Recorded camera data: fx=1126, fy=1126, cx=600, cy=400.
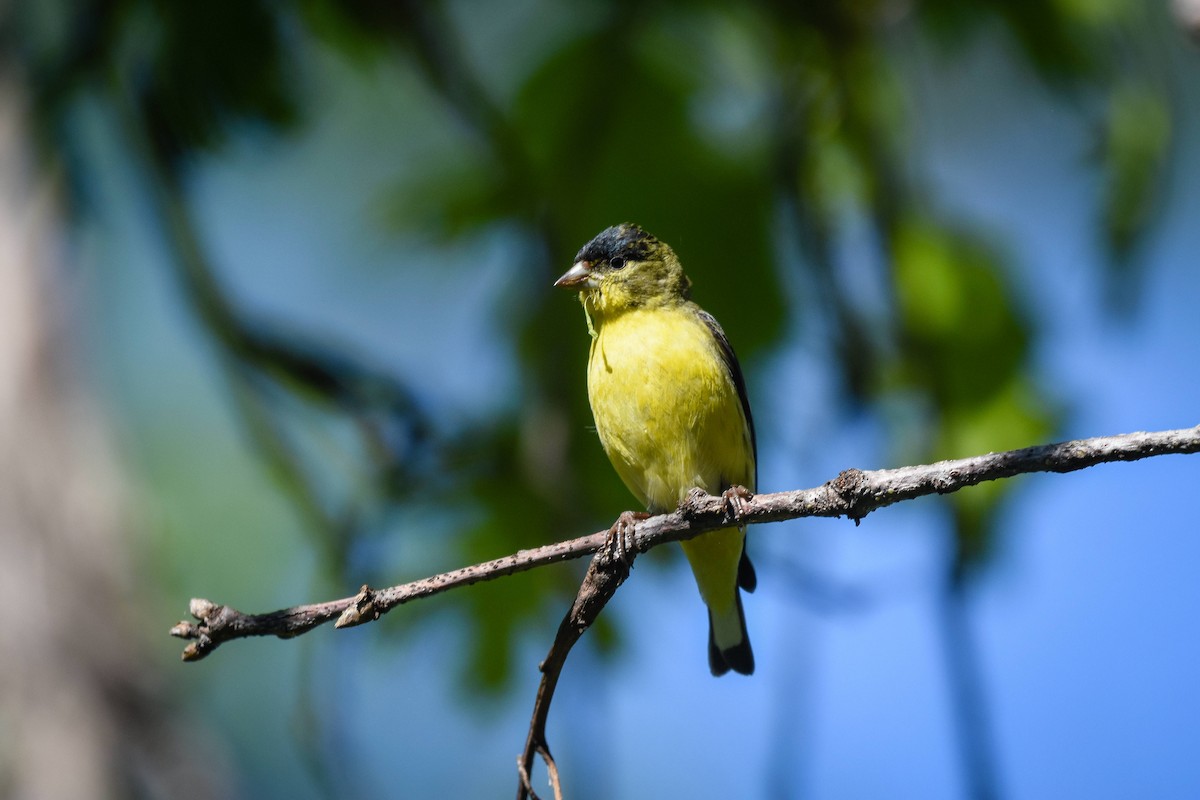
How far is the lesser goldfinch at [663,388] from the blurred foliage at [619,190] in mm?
146

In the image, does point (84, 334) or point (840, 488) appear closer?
point (840, 488)

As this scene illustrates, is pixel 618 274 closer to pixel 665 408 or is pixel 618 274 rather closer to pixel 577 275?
pixel 577 275

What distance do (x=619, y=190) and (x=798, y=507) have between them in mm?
2025

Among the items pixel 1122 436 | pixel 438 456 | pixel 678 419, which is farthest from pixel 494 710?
pixel 1122 436

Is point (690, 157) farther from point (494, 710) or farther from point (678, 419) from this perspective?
point (494, 710)

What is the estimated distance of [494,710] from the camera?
4.29 metres

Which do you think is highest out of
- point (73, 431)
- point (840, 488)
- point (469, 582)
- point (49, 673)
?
point (73, 431)

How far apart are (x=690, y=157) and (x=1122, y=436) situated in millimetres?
2435

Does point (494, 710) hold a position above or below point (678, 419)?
below

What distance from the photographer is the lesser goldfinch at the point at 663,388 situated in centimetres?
390

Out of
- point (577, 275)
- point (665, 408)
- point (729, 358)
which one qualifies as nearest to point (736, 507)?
point (665, 408)

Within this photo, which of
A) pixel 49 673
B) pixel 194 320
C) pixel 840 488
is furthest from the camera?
pixel 49 673

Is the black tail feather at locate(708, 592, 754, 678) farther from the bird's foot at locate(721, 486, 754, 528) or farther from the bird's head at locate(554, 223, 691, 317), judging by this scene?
the bird's foot at locate(721, 486, 754, 528)

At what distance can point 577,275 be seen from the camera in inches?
169
